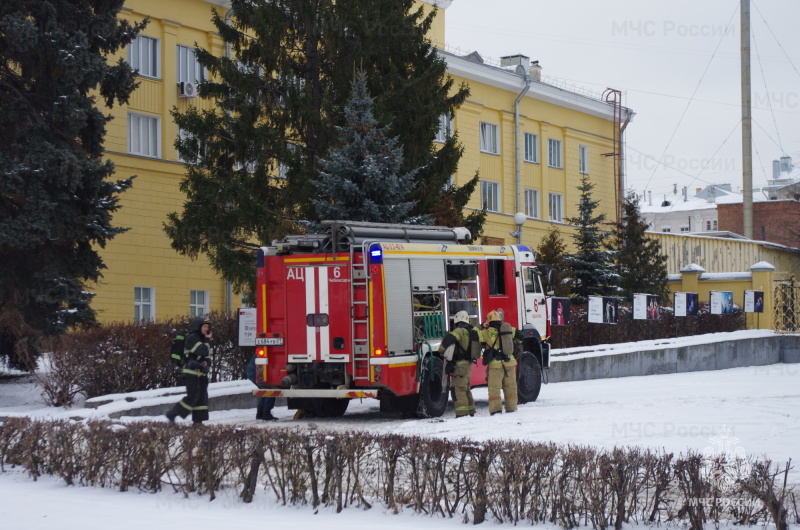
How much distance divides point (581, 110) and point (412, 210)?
32.5 metres

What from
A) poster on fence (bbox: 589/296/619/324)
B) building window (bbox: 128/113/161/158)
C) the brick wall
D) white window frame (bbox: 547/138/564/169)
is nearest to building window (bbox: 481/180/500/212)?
white window frame (bbox: 547/138/564/169)

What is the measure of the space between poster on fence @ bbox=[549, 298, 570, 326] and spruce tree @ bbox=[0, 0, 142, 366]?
42.0 feet

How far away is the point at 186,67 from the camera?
35500mm

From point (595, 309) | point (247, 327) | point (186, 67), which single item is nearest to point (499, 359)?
point (247, 327)

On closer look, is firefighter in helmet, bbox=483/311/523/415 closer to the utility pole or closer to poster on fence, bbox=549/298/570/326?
poster on fence, bbox=549/298/570/326

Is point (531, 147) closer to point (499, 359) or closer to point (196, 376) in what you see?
point (499, 359)

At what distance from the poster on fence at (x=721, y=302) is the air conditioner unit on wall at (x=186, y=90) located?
66.2 feet

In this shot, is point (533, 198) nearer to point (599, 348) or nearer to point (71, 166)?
point (599, 348)

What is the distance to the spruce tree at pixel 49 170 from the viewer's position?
20.6 meters

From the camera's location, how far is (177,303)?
3438 centimetres

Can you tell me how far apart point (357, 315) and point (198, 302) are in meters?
19.7

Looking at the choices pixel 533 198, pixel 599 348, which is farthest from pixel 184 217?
pixel 533 198

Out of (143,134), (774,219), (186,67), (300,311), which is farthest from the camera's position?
(774,219)

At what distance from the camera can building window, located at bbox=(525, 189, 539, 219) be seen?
5144cm
